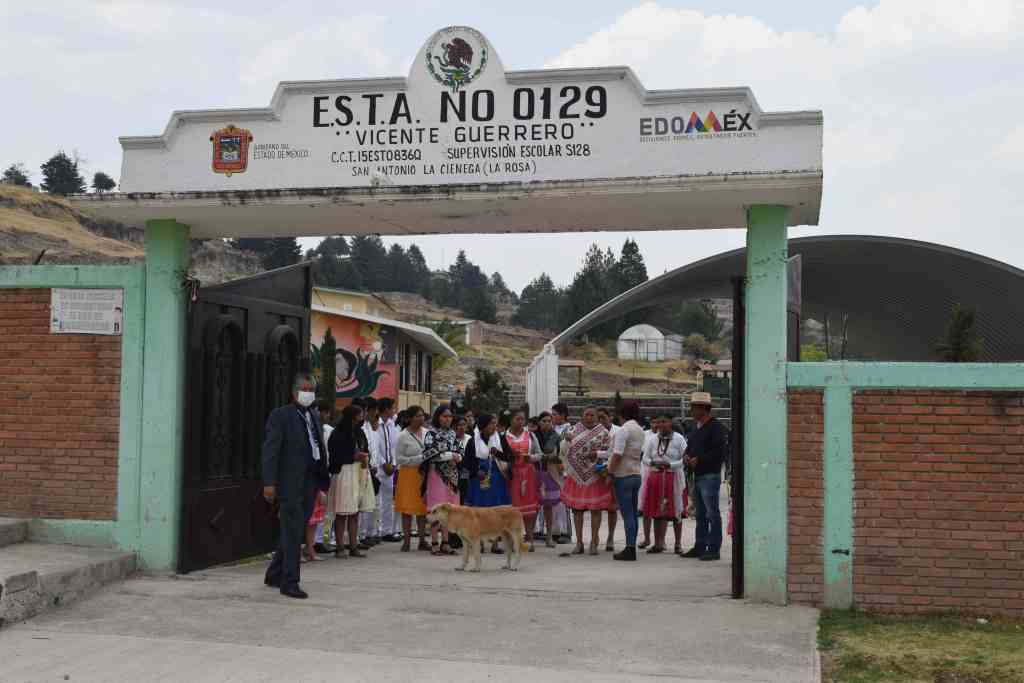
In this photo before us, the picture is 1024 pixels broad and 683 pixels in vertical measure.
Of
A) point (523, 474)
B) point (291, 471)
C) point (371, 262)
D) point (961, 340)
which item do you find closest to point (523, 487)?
point (523, 474)

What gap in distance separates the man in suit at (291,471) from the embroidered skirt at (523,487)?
4076 mm

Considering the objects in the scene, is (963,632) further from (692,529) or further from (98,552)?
(692,529)

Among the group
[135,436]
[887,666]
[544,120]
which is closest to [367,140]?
[544,120]

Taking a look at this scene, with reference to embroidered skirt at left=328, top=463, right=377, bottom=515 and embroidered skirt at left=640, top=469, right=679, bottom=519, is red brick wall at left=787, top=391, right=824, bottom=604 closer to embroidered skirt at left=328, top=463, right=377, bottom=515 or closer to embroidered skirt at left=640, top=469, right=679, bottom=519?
embroidered skirt at left=640, top=469, right=679, bottom=519

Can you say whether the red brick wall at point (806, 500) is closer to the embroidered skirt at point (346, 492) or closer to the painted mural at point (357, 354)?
the embroidered skirt at point (346, 492)

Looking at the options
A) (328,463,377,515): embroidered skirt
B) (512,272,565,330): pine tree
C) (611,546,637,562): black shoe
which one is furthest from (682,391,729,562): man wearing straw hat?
(512,272,565,330): pine tree

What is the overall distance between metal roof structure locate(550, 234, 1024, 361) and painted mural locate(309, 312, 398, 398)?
24.6ft

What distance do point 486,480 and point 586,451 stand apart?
4.00ft

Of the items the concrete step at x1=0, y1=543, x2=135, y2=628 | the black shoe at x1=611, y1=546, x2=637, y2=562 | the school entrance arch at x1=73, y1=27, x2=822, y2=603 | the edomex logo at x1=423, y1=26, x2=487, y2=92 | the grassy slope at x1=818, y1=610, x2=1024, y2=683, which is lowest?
the black shoe at x1=611, y1=546, x2=637, y2=562

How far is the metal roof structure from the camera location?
28891 millimetres

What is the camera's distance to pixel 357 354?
38031 mm

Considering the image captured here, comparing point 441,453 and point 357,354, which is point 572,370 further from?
point 441,453

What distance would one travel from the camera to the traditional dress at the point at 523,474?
42.8ft

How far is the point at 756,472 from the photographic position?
870cm
